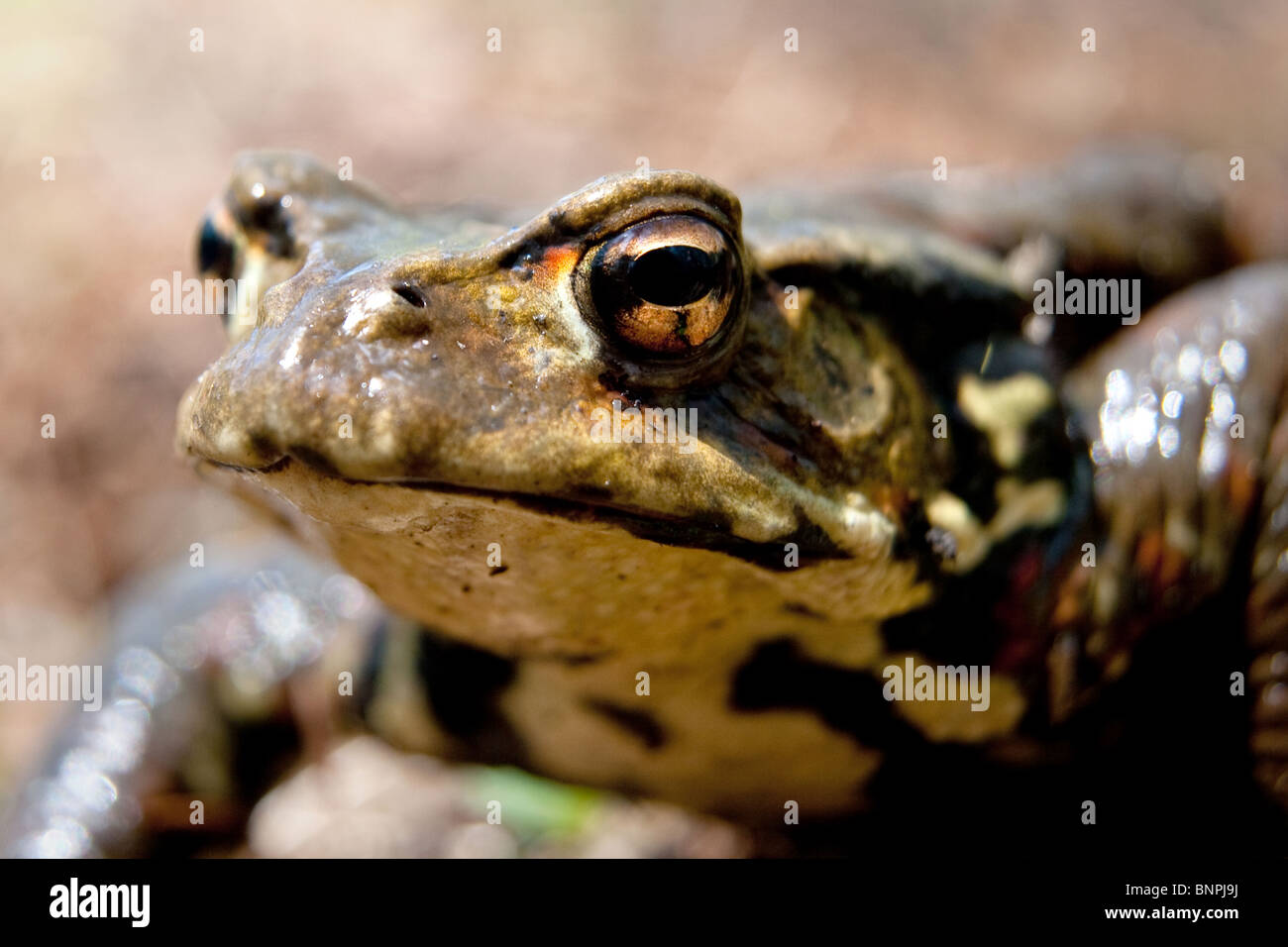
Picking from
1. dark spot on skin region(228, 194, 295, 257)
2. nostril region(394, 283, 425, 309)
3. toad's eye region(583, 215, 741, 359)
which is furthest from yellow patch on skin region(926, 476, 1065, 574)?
dark spot on skin region(228, 194, 295, 257)

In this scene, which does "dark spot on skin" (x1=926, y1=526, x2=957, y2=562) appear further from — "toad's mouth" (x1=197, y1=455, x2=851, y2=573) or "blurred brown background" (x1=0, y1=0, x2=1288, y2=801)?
"blurred brown background" (x1=0, y1=0, x2=1288, y2=801)

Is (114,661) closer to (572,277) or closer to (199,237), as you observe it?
(199,237)

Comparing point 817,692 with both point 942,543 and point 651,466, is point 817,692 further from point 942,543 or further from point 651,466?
point 651,466

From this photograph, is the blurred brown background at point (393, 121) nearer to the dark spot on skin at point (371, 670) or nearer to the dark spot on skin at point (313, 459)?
the dark spot on skin at point (371, 670)

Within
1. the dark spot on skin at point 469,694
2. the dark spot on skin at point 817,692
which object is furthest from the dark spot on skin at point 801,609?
the dark spot on skin at point 469,694

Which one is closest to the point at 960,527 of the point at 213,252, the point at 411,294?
the point at 411,294

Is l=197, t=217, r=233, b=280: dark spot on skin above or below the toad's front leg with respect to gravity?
above
